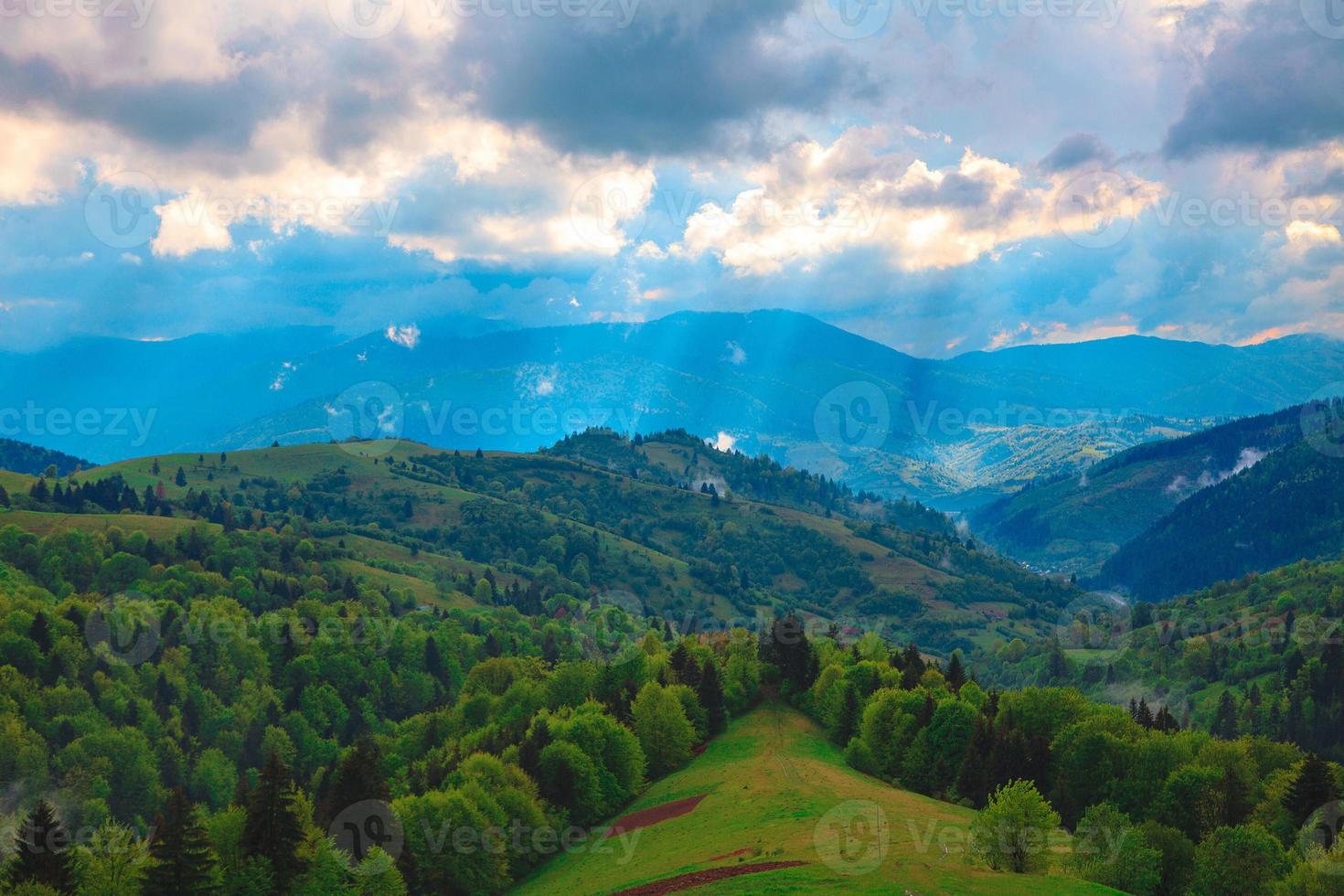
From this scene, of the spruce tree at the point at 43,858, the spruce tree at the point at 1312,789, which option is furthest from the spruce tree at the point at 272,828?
the spruce tree at the point at 1312,789

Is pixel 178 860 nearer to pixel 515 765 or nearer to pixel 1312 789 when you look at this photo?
pixel 515 765

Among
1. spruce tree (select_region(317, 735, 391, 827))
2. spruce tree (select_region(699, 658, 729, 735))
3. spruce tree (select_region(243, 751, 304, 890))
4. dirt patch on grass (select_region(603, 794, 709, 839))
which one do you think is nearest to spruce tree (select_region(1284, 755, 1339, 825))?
dirt patch on grass (select_region(603, 794, 709, 839))

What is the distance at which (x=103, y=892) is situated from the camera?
205 feet

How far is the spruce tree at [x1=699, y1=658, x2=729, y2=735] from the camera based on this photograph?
129125mm

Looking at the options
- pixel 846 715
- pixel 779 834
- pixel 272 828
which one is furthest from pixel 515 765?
pixel 846 715

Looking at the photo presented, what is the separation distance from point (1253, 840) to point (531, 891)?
5150 centimetres

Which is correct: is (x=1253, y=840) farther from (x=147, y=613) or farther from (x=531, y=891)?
(x=147, y=613)

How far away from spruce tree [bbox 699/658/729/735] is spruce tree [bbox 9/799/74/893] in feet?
254

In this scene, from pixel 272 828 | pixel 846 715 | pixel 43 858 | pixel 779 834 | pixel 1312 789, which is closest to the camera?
pixel 43 858

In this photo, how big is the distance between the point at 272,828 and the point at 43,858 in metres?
13.3

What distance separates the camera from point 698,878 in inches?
2616

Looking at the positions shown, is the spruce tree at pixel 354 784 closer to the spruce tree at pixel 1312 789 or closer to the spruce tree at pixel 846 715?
the spruce tree at pixel 846 715

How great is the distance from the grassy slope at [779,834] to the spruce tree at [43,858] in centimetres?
3317

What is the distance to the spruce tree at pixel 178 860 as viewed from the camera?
62531 millimetres
